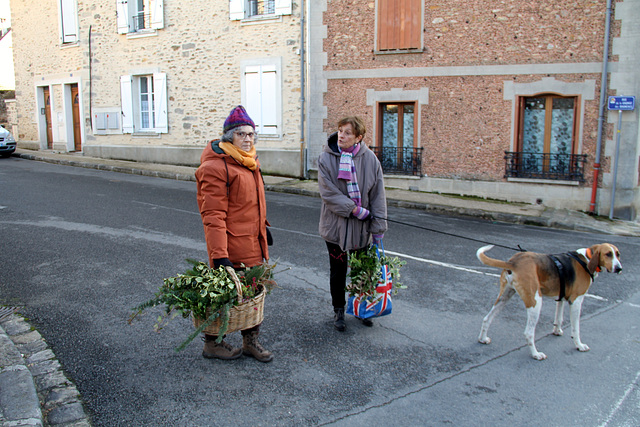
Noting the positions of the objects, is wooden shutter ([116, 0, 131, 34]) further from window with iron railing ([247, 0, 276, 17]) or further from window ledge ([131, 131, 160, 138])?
window with iron railing ([247, 0, 276, 17])

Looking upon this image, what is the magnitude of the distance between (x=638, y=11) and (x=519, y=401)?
10.9 m

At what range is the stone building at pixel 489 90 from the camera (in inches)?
467

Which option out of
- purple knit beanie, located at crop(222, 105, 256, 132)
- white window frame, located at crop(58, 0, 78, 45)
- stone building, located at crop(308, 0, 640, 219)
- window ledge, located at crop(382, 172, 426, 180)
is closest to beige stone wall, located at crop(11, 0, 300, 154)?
white window frame, located at crop(58, 0, 78, 45)

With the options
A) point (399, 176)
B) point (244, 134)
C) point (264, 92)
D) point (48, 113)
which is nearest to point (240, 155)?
point (244, 134)

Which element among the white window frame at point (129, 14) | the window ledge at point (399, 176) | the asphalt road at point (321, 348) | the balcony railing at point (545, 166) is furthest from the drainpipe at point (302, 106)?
the asphalt road at point (321, 348)

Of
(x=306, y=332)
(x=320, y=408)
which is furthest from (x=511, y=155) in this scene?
(x=320, y=408)

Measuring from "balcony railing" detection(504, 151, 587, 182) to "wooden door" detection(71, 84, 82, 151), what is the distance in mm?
16096

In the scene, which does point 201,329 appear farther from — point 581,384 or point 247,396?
point 581,384

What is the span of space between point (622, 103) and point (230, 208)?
35.0 feet

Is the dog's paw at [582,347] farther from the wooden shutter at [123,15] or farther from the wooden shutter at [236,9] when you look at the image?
the wooden shutter at [123,15]

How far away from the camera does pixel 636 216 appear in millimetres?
11711

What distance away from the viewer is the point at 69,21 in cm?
2008

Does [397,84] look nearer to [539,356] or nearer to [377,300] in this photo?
[377,300]

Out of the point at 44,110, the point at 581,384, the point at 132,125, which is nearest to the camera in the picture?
the point at 581,384
